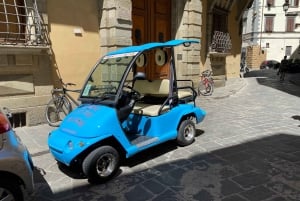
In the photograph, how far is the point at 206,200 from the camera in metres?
3.09

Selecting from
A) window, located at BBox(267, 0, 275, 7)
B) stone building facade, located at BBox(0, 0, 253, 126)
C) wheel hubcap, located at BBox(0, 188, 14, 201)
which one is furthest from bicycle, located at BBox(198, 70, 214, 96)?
window, located at BBox(267, 0, 275, 7)

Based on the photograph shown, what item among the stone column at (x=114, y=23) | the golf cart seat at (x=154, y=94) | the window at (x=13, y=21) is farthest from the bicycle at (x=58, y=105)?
the golf cart seat at (x=154, y=94)

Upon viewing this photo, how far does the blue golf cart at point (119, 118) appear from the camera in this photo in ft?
11.2

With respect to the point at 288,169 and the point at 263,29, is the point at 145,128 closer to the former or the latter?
the point at 288,169

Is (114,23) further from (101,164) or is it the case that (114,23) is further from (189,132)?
(101,164)

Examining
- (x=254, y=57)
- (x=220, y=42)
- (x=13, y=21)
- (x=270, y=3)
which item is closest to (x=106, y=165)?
(x=13, y=21)

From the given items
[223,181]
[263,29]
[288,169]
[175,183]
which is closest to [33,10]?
[175,183]

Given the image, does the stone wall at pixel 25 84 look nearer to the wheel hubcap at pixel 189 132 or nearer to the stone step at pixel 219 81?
the wheel hubcap at pixel 189 132

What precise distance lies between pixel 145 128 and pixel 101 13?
4076 mm

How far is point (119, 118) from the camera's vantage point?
12.2ft

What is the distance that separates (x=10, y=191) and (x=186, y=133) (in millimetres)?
3094

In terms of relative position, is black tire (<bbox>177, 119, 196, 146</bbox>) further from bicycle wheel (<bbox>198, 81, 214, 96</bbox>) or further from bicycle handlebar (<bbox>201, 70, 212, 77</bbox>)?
bicycle handlebar (<bbox>201, 70, 212, 77</bbox>)

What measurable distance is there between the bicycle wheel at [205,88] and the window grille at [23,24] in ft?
20.7

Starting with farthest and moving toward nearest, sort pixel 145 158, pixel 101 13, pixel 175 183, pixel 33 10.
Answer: pixel 101 13
pixel 33 10
pixel 145 158
pixel 175 183
